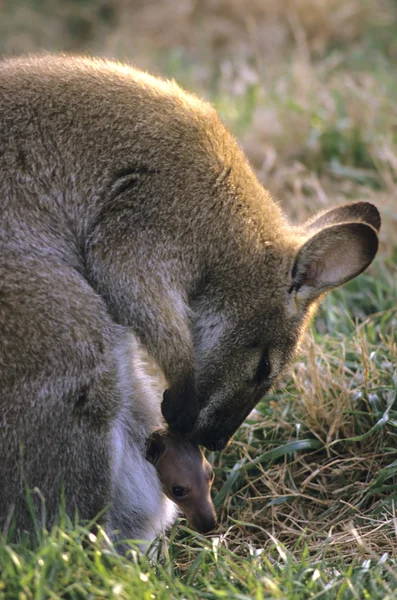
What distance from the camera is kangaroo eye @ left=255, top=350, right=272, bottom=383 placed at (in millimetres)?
4570

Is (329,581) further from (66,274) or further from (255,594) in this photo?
(66,274)

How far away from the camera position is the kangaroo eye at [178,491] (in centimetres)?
450

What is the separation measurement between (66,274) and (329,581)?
63.2 inches

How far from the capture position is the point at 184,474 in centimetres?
452

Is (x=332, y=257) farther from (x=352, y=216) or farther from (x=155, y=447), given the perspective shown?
(x=155, y=447)

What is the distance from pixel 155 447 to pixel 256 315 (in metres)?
0.77

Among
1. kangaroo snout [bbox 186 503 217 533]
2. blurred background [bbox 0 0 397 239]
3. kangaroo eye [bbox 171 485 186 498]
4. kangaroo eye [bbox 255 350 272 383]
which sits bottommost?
kangaroo snout [bbox 186 503 217 533]

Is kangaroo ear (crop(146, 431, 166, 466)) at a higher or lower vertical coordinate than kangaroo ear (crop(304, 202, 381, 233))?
lower

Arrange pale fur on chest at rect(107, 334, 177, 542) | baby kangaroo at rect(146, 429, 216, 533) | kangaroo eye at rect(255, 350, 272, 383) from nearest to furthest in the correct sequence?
pale fur on chest at rect(107, 334, 177, 542)
baby kangaroo at rect(146, 429, 216, 533)
kangaroo eye at rect(255, 350, 272, 383)

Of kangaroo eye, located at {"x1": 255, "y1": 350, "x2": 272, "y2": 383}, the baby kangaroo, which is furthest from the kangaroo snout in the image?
kangaroo eye, located at {"x1": 255, "y1": 350, "x2": 272, "y2": 383}

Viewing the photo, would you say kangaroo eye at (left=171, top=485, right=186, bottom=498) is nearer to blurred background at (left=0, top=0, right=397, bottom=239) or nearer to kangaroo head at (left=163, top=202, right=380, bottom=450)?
kangaroo head at (left=163, top=202, right=380, bottom=450)

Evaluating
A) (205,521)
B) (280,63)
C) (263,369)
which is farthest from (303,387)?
(280,63)

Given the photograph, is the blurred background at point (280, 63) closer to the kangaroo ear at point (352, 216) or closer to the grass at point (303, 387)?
the grass at point (303, 387)

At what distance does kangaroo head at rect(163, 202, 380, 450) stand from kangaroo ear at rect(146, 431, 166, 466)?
0.51 ft
